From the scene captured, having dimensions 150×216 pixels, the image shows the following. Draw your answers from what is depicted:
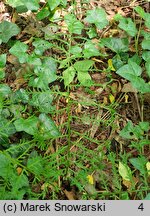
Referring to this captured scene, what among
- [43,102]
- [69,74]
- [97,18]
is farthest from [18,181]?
[97,18]

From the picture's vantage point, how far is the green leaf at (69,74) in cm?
216

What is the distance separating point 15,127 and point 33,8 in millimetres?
714

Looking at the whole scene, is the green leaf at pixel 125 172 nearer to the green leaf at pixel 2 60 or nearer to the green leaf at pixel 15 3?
the green leaf at pixel 2 60

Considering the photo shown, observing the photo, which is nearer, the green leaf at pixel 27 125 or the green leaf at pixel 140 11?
the green leaf at pixel 27 125

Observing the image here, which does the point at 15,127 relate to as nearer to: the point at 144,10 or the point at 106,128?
the point at 106,128

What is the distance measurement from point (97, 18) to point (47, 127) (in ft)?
2.35

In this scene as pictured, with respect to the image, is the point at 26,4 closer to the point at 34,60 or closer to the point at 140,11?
the point at 34,60

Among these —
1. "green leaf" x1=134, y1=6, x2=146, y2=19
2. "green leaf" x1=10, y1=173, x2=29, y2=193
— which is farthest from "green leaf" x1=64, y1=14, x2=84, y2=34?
"green leaf" x1=10, y1=173, x2=29, y2=193

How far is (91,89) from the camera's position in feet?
7.38

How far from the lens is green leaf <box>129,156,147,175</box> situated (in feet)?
6.66

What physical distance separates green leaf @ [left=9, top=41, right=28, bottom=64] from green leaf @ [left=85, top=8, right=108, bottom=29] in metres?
0.41

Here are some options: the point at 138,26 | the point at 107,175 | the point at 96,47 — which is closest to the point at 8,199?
the point at 107,175

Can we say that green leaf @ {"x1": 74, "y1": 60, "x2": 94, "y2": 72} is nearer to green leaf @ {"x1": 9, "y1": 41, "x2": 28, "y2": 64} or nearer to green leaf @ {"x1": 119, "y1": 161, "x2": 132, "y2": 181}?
green leaf @ {"x1": 9, "y1": 41, "x2": 28, "y2": 64}

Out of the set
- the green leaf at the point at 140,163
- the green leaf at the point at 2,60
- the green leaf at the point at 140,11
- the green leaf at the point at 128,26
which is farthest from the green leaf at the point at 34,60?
the green leaf at the point at 140,163
